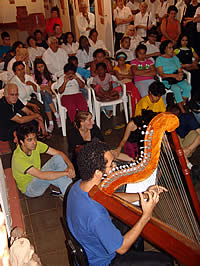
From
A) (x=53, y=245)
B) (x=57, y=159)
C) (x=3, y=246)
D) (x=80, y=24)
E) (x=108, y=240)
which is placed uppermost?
(x=80, y=24)

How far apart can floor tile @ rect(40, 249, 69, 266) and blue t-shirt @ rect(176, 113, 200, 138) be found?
1.81m

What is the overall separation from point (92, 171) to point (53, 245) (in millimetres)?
1335

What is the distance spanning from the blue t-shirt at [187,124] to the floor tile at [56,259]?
181 cm

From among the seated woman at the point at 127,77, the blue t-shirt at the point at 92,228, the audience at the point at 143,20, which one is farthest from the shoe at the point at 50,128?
the audience at the point at 143,20

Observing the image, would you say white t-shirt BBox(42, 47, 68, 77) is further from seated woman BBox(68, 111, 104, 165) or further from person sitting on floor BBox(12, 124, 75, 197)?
person sitting on floor BBox(12, 124, 75, 197)

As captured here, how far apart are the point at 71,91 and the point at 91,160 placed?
3.22m

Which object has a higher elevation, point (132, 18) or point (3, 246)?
point (132, 18)

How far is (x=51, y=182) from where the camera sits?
3162 mm

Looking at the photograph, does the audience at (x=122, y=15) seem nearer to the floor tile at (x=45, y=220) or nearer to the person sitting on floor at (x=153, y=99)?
the person sitting on floor at (x=153, y=99)

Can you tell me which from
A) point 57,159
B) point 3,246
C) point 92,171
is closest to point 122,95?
point 57,159

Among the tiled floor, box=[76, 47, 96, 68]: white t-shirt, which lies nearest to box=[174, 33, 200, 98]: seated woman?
box=[76, 47, 96, 68]: white t-shirt

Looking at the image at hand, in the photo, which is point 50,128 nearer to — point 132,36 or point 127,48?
point 127,48

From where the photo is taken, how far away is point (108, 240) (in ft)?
5.57

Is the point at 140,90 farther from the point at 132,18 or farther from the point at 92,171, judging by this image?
the point at 92,171
